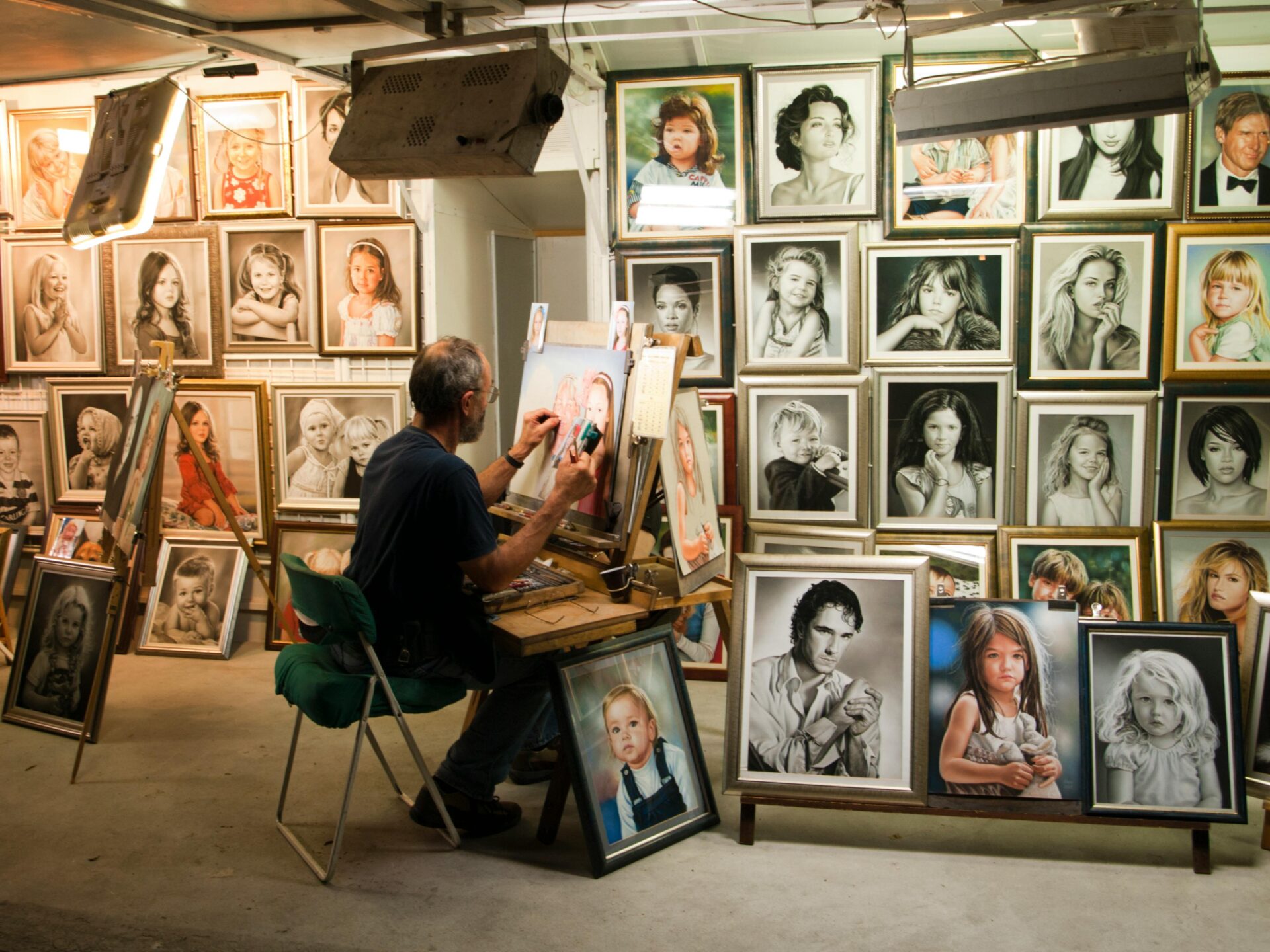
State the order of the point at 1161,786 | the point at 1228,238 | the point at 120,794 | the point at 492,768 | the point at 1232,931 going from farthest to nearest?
the point at 1228,238 → the point at 120,794 → the point at 492,768 → the point at 1161,786 → the point at 1232,931

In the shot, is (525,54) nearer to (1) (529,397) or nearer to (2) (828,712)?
(1) (529,397)

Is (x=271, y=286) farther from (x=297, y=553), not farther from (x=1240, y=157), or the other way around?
(x=1240, y=157)

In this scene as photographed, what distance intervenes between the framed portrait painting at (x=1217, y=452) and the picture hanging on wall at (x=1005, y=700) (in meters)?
1.51

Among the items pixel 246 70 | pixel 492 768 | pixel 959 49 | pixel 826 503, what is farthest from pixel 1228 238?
pixel 246 70

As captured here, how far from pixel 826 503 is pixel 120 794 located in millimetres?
2645

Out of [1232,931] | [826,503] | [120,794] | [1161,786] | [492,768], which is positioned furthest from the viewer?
[826,503]

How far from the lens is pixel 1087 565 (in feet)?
13.4

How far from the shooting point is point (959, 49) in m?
4.07

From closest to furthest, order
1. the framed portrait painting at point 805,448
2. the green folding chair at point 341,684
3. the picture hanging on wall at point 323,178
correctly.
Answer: the green folding chair at point 341,684
the framed portrait painting at point 805,448
the picture hanging on wall at point 323,178

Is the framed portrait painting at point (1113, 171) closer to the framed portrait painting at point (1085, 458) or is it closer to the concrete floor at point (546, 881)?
the framed portrait painting at point (1085, 458)

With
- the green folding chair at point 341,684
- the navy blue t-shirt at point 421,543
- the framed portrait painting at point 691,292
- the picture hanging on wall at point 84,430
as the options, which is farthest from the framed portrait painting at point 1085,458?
the picture hanging on wall at point 84,430

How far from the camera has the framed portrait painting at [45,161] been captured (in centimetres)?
500

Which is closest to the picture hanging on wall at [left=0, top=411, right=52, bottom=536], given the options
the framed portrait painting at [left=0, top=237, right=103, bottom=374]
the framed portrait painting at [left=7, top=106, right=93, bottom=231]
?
the framed portrait painting at [left=0, top=237, right=103, bottom=374]

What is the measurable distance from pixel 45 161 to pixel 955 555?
4382 mm
